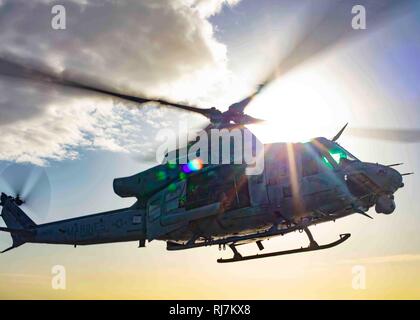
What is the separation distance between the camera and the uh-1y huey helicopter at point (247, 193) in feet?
45.1

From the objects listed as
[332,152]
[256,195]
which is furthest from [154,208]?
[332,152]

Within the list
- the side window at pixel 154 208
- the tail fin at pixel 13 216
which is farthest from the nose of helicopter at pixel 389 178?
the tail fin at pixel 13 216

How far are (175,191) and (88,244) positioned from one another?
5.70m

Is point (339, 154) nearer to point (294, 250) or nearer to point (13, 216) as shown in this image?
point (294, 250)

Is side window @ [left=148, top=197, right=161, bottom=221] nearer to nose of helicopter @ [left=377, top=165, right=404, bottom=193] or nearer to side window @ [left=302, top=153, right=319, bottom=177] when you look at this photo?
side window @ [left=302, top=153, right=319, bottom=177]

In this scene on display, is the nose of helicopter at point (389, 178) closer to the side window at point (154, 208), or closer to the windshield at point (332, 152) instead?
the windshield at point (332, 152)

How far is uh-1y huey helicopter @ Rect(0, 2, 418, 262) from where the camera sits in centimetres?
1374

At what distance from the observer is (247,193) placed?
1505cm

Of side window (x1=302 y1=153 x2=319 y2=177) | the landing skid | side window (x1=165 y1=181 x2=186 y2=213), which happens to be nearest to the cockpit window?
side window (x1=302 y1=153 x2=319 y2=177)

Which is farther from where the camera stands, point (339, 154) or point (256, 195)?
point (256, 195)

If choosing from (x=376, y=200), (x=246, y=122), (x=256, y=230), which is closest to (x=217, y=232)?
(x=256, y=230)

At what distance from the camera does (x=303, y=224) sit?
1466 cm
